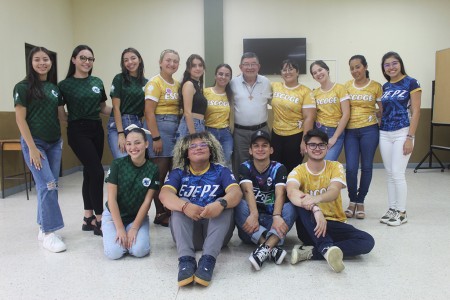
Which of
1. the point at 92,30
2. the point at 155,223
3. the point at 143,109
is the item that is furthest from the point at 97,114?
the point at 92,30

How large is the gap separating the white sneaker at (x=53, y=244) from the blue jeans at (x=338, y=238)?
159cm

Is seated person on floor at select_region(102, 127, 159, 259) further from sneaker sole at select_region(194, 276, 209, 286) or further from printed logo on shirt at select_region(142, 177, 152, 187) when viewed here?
sneaker sole at select_region(194, 276, 209, 286)

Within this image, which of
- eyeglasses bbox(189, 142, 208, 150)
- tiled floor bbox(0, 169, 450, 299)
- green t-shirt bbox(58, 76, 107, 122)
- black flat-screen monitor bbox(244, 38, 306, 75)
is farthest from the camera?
black flat-screen monitor bbox(244, 38, 306, 75)

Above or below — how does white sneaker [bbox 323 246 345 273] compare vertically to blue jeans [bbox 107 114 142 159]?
below

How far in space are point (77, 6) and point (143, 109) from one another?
420 centimetres

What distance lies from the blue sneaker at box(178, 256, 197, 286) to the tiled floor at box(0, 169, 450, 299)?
0.14 feet

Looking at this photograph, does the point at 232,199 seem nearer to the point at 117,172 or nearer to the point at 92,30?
the point at 117,172

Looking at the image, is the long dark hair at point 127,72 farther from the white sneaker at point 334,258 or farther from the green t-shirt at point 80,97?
the white sneaker at point 334,258

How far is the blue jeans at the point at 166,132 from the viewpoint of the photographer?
286 cm

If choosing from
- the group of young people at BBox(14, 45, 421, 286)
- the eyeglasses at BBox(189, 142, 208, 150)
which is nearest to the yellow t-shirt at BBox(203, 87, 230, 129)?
the group of young people at BBox(14, 45, 421, 286)

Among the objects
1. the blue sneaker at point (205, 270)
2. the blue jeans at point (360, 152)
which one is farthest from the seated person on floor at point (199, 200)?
the blue jeans at point (360, 152)

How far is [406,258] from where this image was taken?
2.25 metres

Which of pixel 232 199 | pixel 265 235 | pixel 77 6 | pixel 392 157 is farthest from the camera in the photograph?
pixel 77 6

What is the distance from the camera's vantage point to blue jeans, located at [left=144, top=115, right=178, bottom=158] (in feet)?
9.39
